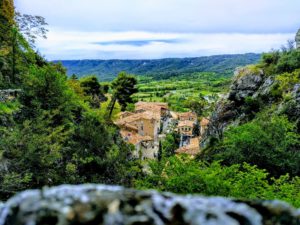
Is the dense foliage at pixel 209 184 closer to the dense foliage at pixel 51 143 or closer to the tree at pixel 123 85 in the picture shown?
the dense foliage at pixel 51 143

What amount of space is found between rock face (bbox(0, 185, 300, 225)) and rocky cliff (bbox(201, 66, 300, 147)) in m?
39.0

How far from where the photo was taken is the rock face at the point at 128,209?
12.0ft

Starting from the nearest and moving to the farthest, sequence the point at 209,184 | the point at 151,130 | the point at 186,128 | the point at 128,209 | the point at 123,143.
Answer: the point at 128,209 < the point at 209,184 < the point at 123,143 < the point at 151,130 < the point at 186,128

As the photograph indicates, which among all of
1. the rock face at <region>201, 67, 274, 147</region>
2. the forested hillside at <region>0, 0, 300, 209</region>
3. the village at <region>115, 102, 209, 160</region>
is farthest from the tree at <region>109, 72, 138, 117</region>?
the rock face at <region>201, 67, 274, 147</region>

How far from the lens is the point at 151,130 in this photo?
82312mm

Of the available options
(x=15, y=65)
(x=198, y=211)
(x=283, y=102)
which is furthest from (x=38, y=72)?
(x=198, y=211)

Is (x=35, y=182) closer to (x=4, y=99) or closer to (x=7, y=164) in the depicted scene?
(x=7, y=164)

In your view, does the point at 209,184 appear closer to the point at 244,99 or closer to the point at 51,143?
the point at 51,143

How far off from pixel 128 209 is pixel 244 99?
1853 inches

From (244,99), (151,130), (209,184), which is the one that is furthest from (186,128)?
(209,184)

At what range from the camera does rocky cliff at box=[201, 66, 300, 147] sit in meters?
45.8

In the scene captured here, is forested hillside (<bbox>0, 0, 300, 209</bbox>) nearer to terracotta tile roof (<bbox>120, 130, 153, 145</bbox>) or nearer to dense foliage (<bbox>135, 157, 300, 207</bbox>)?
dense foliage (<bbox>135, 157, 300, 207</bbox>)

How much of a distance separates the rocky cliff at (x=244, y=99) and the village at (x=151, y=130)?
6850 millimetres

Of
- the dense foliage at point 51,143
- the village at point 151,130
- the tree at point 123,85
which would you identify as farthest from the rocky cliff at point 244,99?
the tree at point 123,85
